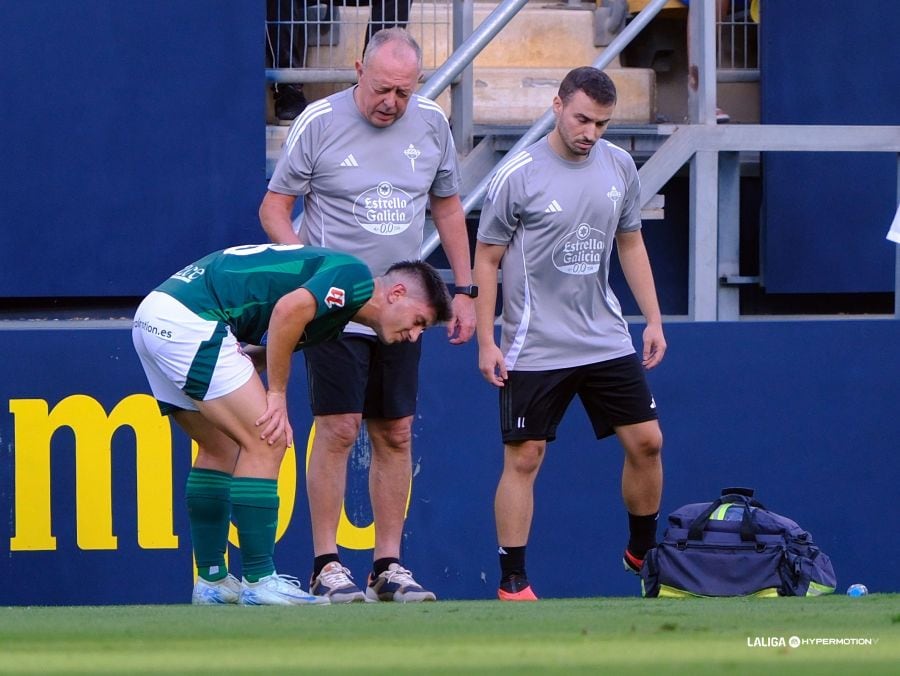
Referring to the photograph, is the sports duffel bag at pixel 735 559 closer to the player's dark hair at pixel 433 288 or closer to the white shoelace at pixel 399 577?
the white shoelace at pixel 399 577

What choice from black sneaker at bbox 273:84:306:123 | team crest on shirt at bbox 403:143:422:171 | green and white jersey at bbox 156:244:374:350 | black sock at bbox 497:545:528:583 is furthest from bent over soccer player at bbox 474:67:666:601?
black sneaker at bbox 273:84:306:123

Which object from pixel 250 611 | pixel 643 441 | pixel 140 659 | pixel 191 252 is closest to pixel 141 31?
pixel 191 252

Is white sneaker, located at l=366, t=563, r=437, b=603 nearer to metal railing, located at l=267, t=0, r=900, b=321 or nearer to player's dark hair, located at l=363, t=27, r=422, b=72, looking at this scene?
player's dark hair, located at l=363, t=27, r=422, b=72

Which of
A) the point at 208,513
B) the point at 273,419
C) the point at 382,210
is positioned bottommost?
the point at 208,513

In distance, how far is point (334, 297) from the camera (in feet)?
14.8

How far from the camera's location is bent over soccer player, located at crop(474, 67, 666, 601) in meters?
5.48

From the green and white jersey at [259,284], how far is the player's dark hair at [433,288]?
15 cm

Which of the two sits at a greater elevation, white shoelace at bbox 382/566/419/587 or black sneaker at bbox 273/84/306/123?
black sneaker at bbox 273/84/306/123

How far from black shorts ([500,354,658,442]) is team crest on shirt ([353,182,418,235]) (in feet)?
2.36

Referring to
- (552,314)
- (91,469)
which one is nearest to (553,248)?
(552,314)

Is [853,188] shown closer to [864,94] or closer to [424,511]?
[864,94]

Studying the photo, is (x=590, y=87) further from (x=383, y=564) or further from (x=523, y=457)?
(x=383, y=564)

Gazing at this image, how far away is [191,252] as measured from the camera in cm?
703

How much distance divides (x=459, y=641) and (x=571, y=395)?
86.9 inches
